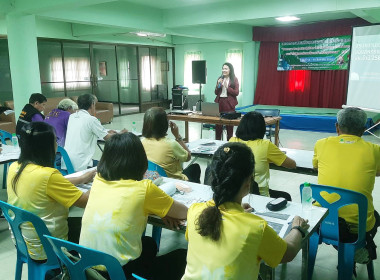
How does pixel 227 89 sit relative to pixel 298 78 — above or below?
below

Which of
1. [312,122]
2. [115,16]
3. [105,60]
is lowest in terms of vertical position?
[312,122]

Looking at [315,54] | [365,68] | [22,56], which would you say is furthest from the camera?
[315,54]

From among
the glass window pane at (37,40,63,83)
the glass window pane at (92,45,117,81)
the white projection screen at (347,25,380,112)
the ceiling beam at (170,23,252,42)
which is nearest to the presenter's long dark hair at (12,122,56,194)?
the white projection screen at (347,25,380,112)

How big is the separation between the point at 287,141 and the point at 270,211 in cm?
545

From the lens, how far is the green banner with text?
9.49 metres

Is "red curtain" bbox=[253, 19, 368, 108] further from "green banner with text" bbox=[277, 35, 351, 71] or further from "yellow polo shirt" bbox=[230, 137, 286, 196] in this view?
"yellow polo shirt" bbox=[230, 137, 286, 196]

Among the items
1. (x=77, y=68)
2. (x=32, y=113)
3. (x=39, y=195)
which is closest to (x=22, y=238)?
(x=39, y=195)

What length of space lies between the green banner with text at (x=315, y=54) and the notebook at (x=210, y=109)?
571cm

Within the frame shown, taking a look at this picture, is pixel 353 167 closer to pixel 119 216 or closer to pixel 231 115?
pixel 119 216

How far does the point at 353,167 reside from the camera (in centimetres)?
213

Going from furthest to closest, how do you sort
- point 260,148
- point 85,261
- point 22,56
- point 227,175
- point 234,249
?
point 22,56
point 260,148
point 85,261
point 227,175
point 234,249

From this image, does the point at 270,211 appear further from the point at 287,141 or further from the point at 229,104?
the point at 287,141

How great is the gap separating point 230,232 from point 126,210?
1.75 ft

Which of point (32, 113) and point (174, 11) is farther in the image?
point (174, 11)
